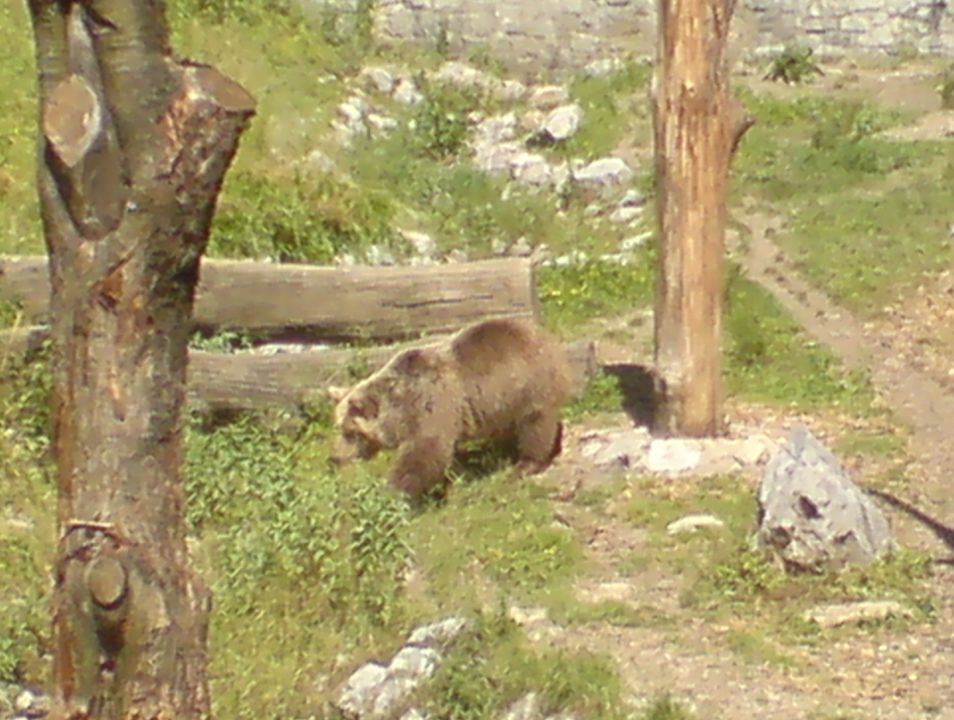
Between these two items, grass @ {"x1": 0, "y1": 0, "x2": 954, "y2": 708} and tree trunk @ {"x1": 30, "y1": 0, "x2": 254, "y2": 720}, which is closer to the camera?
tree trunk @ {"x1": 30, "y1": 0, "x2": 254, "y2": 720}

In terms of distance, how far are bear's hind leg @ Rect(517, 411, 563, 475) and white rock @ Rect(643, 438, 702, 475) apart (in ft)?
1.64

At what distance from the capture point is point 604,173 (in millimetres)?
16109

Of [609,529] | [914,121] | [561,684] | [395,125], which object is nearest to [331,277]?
[609,529]

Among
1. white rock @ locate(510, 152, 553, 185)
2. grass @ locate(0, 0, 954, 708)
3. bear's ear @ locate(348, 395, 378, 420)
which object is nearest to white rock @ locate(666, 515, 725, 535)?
grass @ locate(0, 0, 954, 708)

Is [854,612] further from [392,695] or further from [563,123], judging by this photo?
[563,123]

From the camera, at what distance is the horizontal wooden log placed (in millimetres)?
9469

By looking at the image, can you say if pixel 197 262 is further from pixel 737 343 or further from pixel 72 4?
pixel 737 343

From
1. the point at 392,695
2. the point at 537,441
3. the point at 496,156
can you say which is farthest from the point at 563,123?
the point at 392,695

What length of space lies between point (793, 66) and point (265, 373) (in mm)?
11246

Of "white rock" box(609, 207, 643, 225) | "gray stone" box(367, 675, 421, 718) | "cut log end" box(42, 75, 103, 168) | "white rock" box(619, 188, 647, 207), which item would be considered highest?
"cut log end" box(42, 75, 103, 168)

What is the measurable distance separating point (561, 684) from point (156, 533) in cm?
248

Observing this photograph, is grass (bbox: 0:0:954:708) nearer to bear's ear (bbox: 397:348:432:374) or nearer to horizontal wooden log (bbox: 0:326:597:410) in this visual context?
horizontal wooden log (bbox: 0:326:597:410)

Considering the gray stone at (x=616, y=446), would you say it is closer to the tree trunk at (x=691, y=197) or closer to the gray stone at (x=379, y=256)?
the tree trunk at (x=691, y=197)

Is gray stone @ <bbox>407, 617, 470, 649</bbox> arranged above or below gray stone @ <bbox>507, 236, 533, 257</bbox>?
above
